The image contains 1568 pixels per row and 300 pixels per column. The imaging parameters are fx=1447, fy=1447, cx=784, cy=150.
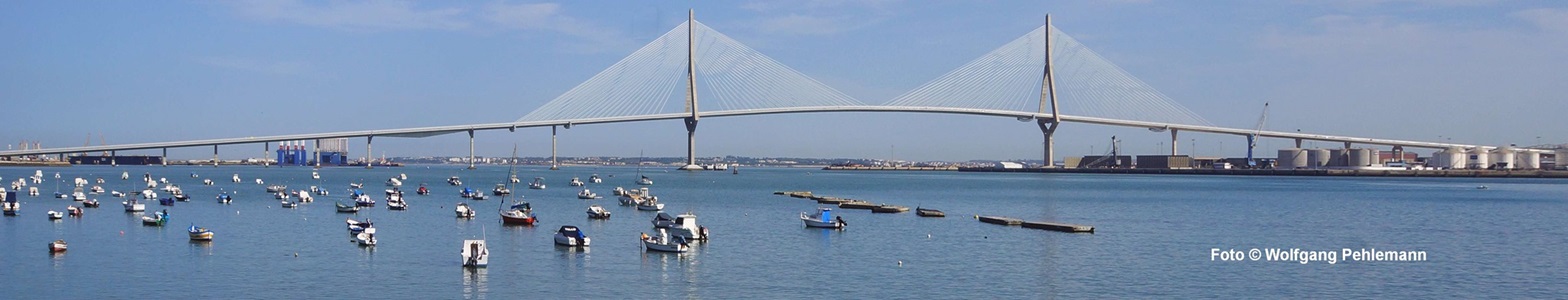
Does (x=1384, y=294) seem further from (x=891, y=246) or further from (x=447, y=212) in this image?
(x=447, y=212)

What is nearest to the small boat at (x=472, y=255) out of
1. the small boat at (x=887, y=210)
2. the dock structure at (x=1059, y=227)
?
the dock structure at (x=1059, y=227)

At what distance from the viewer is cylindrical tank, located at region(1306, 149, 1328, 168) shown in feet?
385

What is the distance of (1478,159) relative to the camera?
117 m

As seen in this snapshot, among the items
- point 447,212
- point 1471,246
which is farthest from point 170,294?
point 1471,246

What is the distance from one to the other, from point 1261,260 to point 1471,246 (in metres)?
6.79

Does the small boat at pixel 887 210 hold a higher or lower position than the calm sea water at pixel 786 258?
higher

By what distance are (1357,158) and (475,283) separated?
107 m

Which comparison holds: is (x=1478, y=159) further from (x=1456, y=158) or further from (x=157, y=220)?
(x=157, y=220)

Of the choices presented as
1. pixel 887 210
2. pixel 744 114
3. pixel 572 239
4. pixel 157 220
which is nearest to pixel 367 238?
pixel 572 239

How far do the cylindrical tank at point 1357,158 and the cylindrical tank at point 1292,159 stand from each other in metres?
3.70

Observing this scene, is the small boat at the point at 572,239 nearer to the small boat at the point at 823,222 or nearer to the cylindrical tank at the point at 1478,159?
the small boat at the point at 823,222

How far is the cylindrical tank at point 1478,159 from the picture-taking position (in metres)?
116

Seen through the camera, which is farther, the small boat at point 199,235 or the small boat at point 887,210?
the small boat at point 887,210

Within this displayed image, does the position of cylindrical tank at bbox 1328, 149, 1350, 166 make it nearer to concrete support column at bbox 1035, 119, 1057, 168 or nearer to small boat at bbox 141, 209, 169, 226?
concrete support column at bbox 1035, 119, 1057, 168
